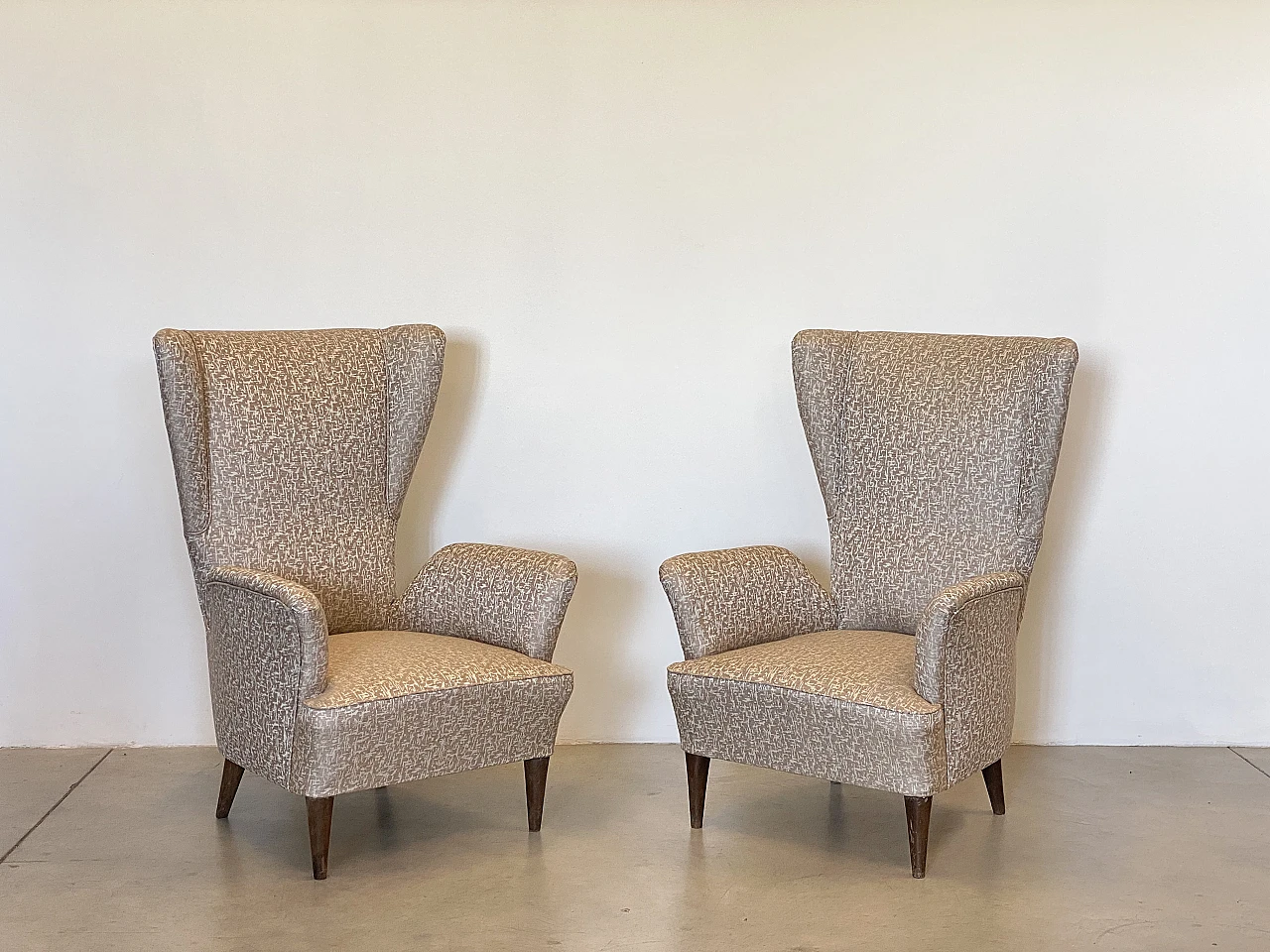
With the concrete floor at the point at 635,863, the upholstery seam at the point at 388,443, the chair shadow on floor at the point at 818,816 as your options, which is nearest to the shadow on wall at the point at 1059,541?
the concrete floor at the point at 635,863

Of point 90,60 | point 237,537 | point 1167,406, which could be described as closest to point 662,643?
point 237,537

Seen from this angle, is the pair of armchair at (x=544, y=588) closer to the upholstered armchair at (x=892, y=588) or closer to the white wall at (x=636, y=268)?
the upholstered armchair at (x=892, y=588)

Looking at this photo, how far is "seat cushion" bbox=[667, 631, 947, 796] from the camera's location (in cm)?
238

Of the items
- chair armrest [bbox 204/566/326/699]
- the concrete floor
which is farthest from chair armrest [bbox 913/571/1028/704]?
chair armrest [bbox 204/566/326/699]

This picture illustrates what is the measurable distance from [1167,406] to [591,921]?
2030mm

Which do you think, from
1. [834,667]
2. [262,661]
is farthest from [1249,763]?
[262,661]

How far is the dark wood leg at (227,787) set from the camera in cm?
271

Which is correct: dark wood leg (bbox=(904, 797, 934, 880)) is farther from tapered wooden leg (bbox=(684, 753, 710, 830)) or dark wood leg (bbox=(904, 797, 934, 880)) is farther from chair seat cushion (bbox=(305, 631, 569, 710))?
chair seat cushion (bbox=(305, 631, 569, 710))

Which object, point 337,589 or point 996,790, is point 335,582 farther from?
point 996,790

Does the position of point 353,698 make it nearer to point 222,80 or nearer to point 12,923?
point 12,923

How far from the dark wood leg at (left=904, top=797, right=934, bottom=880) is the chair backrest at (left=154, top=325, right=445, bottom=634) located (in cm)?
124

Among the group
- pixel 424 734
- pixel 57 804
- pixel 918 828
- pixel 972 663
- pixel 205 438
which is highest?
pixel 205 438

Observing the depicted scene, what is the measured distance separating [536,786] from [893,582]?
92cm

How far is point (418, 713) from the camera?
2.41 metres
